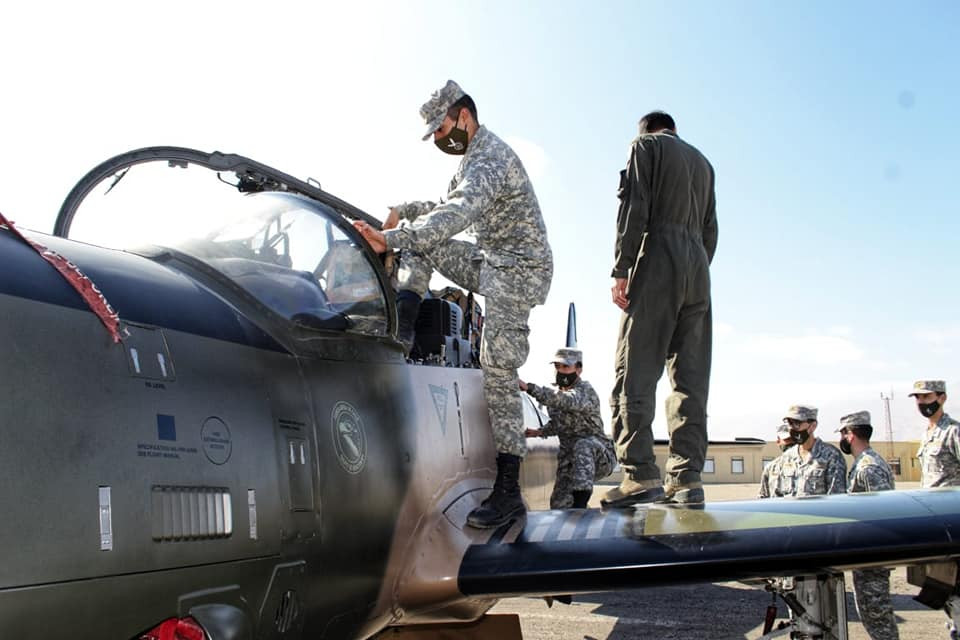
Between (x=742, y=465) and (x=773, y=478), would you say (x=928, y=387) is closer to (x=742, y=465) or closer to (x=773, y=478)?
(x=773, y=478)

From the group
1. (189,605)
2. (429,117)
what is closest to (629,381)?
(429,117)

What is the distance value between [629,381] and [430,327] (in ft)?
4.11

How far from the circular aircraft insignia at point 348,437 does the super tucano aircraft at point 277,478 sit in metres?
0.01

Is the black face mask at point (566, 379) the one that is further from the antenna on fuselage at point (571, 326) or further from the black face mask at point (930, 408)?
the antenna on fuselage at point (571, 326)

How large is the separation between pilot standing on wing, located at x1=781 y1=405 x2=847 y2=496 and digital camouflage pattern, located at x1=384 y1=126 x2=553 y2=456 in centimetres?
485

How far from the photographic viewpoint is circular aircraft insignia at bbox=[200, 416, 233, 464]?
2.76 m

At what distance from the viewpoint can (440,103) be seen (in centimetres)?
460

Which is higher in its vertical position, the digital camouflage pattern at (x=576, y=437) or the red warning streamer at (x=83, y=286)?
the red warning streamer at (x=83, y=286)

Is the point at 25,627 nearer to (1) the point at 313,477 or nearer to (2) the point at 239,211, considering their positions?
(1) the point at 313,477

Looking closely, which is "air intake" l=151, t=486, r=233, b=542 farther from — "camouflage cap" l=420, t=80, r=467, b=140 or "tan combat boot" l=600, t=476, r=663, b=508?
"tan combat boot" l=600, t=476, r=663, b=508

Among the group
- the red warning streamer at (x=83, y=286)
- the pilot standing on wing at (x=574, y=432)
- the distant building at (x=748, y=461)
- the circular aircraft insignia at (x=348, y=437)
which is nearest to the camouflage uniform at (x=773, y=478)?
the pilot standing on wing at (x=574, y=432)

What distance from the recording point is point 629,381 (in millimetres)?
4938

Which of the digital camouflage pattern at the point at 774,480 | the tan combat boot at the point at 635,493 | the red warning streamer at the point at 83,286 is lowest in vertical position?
the digital camouflage pattern at the point at 774,480

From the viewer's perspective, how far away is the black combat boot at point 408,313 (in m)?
5.23
